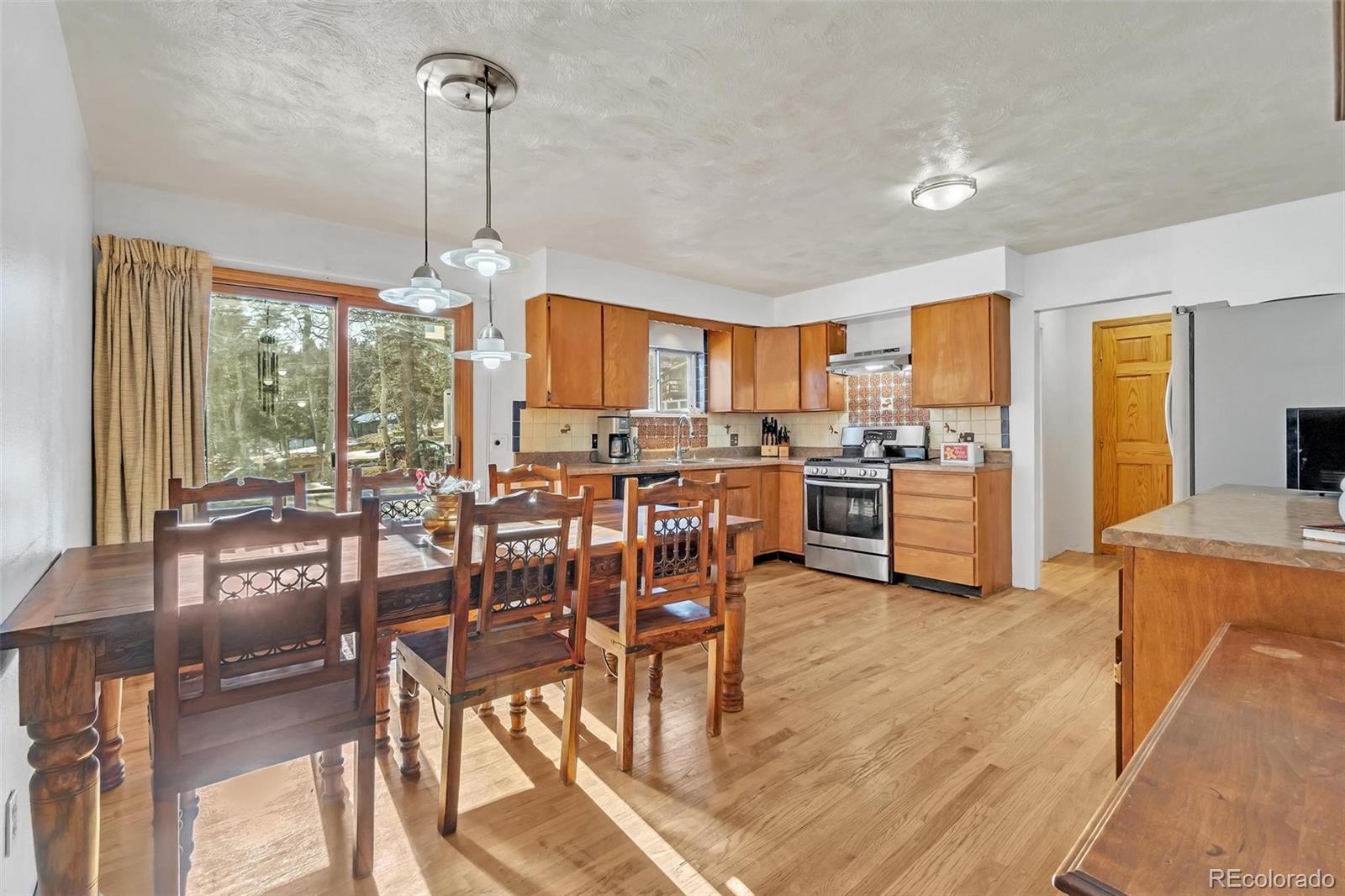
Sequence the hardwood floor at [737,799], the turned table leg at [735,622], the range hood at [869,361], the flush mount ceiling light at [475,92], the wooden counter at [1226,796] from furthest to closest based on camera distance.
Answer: the range hood at [869,361] → the turned table leg at [735,622] → the flush mount ceiling light at [475,92] → the hardwood floor at [737,799] → the wooden counter at [1226,796]

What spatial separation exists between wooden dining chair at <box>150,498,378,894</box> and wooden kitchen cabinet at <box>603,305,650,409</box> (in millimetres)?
3028

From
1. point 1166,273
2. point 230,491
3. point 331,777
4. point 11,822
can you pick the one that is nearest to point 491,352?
point 230,491

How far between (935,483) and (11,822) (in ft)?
14.8

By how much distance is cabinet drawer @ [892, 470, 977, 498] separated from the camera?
416 centimetres

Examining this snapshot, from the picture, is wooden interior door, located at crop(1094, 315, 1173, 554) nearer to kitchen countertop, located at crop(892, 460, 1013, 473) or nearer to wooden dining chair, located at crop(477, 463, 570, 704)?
kitchen countertop, located at crop(892, 460, 1013, 473)

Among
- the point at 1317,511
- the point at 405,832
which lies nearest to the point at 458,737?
the point at 405,832

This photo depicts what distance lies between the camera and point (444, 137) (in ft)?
8.36

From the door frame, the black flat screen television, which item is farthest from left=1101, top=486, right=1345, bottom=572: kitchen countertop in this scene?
the door frame

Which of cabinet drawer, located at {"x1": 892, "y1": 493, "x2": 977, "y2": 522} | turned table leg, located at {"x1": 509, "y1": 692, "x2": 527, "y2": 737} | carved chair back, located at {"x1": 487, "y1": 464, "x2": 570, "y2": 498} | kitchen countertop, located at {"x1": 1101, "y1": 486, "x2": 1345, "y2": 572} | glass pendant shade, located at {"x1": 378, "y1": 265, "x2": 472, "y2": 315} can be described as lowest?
turned table leg, located at {"x1": 509, "y1": 692, "x2": 527, "y2": 737}

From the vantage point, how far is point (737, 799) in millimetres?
1902

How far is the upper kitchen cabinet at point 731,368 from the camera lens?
5.47 meters

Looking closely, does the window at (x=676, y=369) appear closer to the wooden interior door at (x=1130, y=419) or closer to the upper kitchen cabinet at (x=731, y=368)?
the upper kitchen cabinet at (x=731, y=368)

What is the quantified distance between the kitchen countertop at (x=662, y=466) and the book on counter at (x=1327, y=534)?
318 centimetres

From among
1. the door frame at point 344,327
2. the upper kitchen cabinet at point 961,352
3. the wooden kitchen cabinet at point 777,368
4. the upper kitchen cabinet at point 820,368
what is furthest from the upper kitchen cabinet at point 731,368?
the door frame at point 344,327
